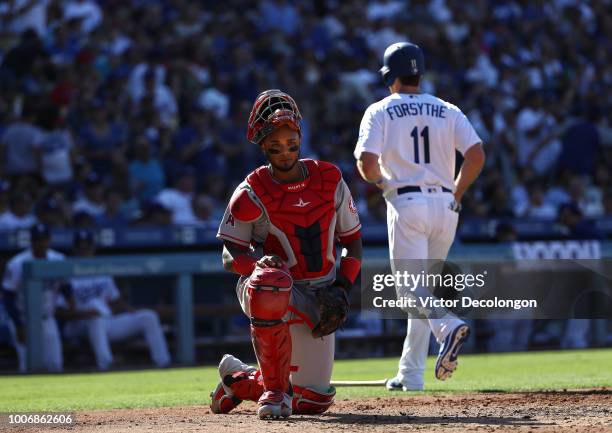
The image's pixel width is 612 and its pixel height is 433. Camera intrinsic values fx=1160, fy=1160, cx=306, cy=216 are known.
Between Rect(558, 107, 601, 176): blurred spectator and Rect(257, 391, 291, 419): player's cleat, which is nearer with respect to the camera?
Rect(257, 391, 291, 419): player's cleat

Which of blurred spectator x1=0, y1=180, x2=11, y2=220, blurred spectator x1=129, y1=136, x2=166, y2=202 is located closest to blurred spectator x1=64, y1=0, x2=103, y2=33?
blurred spectator x1=129, y1=136, x2=166, y2=202

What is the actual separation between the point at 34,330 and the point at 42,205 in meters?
1.46

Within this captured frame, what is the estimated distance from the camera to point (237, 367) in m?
5.74

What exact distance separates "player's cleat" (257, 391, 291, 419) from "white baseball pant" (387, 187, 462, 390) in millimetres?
1744

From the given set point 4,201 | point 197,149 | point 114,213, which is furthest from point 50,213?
point 197,149

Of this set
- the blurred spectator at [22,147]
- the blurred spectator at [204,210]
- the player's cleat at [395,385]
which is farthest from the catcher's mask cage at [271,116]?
the blurred spectator at [22,147]

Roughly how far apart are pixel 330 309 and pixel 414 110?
84.0 inches

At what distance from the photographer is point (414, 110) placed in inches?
283

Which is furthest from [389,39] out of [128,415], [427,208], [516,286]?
[128,415]

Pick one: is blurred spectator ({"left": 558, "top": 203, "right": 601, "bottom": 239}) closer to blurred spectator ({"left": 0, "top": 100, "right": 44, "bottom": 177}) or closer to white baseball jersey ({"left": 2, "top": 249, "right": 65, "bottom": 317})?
white baseball jersey ({"left": 2, "top": 249, "right": 65, "bottom": 317})

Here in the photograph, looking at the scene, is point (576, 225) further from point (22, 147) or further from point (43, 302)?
point (22, 147)

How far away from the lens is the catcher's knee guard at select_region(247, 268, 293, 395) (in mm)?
5230

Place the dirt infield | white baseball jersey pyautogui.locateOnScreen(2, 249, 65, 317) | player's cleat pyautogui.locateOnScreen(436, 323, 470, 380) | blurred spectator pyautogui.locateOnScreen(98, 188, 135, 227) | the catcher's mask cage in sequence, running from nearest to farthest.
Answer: the dirt infield, the catcher's mask cage, player's cleat pyautogui.locateOnScreen(436, 323, 470, 380), white baseball jersey pyautogui.locateOnScreen(2, 249, 65, 317), blurred spectator pyautogui.locateOnScreen(98, 188, 135, 227)

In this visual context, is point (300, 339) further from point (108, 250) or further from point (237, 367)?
point (108, 250)
